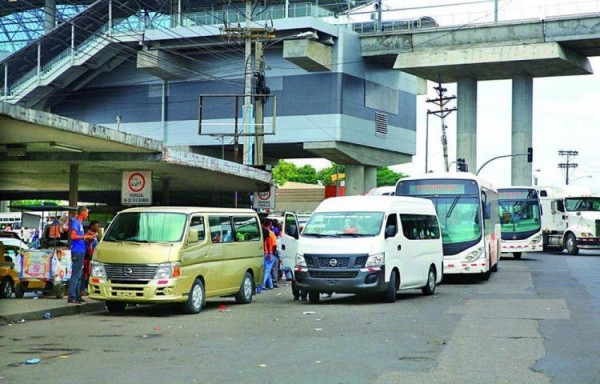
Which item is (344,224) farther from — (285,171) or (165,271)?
(285,171)

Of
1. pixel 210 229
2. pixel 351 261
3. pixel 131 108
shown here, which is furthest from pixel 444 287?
pixel 131 108

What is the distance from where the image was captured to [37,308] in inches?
688

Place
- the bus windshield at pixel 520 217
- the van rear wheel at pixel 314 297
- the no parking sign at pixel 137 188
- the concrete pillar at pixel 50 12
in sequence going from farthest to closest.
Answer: the concrete pillar at pixel 50 12 < the bus windshield at pixel 520 217 < the no parking sign at pixel 137 188 < the van rear wheel at pixel 314 297

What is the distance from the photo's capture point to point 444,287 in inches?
1013

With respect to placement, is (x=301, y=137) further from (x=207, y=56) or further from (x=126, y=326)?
(x=126, y=326)

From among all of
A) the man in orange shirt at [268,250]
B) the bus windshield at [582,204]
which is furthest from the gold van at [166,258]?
the bus windshield at [582,204]

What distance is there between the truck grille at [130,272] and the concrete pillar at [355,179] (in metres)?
41.0

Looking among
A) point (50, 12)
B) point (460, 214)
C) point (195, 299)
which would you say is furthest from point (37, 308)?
point (50, 12)

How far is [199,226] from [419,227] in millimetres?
6393

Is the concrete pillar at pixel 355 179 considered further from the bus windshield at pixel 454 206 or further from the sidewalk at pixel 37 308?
the sidewalk at pixel 37 308

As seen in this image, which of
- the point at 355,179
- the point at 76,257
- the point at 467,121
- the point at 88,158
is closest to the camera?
the point at 76,257

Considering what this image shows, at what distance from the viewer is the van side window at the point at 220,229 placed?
18734 mm

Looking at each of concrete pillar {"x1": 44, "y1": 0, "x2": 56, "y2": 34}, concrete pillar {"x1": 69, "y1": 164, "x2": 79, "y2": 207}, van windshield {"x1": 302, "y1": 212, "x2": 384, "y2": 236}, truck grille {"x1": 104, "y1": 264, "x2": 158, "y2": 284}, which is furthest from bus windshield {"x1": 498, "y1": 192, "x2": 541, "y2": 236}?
concrete pillar {"x1": 44, "y1": 0, "x2": 56, "y2": 34}

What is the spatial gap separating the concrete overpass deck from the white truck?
2185 centimetres
